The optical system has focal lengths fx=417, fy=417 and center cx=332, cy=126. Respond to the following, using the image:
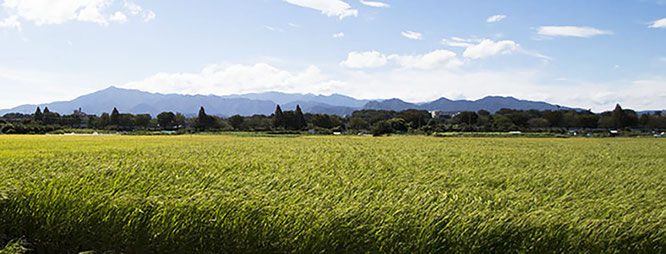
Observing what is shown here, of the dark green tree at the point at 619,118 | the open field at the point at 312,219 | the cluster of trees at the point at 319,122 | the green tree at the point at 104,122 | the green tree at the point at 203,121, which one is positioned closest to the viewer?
the open field at the point at 312,219

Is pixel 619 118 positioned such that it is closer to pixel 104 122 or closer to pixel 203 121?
pixel 203 121

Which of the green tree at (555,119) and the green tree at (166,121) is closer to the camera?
the green tree at (166,121)

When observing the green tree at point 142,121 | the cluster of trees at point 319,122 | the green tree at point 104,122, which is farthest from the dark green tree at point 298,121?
the green tree at point 142,121

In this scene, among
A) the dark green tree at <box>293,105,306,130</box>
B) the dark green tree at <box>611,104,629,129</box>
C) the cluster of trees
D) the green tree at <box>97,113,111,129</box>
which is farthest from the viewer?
the dark green tree at <box>611,104,629,129</box>

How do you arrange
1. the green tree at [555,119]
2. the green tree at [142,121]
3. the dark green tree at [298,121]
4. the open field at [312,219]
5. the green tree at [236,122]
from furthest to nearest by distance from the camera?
the green tree at [555,119] < the green tree at [142,121] < the green tree at [236,122] < the dark green tree at [298,121] < the open field at [312,219]

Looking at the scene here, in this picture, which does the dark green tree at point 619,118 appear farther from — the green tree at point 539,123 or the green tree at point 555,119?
the green tree at point 555,119

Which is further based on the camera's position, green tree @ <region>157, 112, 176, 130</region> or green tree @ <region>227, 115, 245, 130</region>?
green tree @ <region>157, 112, 176, 130</region>

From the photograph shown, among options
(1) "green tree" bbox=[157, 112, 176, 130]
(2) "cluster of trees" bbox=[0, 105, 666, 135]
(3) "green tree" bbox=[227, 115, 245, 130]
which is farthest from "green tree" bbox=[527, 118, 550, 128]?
(1) "green tree" bbox=[157, 112, 176, 130]

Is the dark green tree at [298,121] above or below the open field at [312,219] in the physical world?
above

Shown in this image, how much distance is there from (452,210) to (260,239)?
3.19m

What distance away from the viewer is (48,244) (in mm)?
7715

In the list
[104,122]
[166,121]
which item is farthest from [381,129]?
[104,122]

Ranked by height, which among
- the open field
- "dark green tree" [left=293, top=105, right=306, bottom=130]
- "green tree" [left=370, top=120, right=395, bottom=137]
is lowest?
Result: the open field

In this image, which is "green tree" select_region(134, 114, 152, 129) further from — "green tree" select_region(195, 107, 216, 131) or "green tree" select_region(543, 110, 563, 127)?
"green tree" select_region(543, 110, 563, 127)
